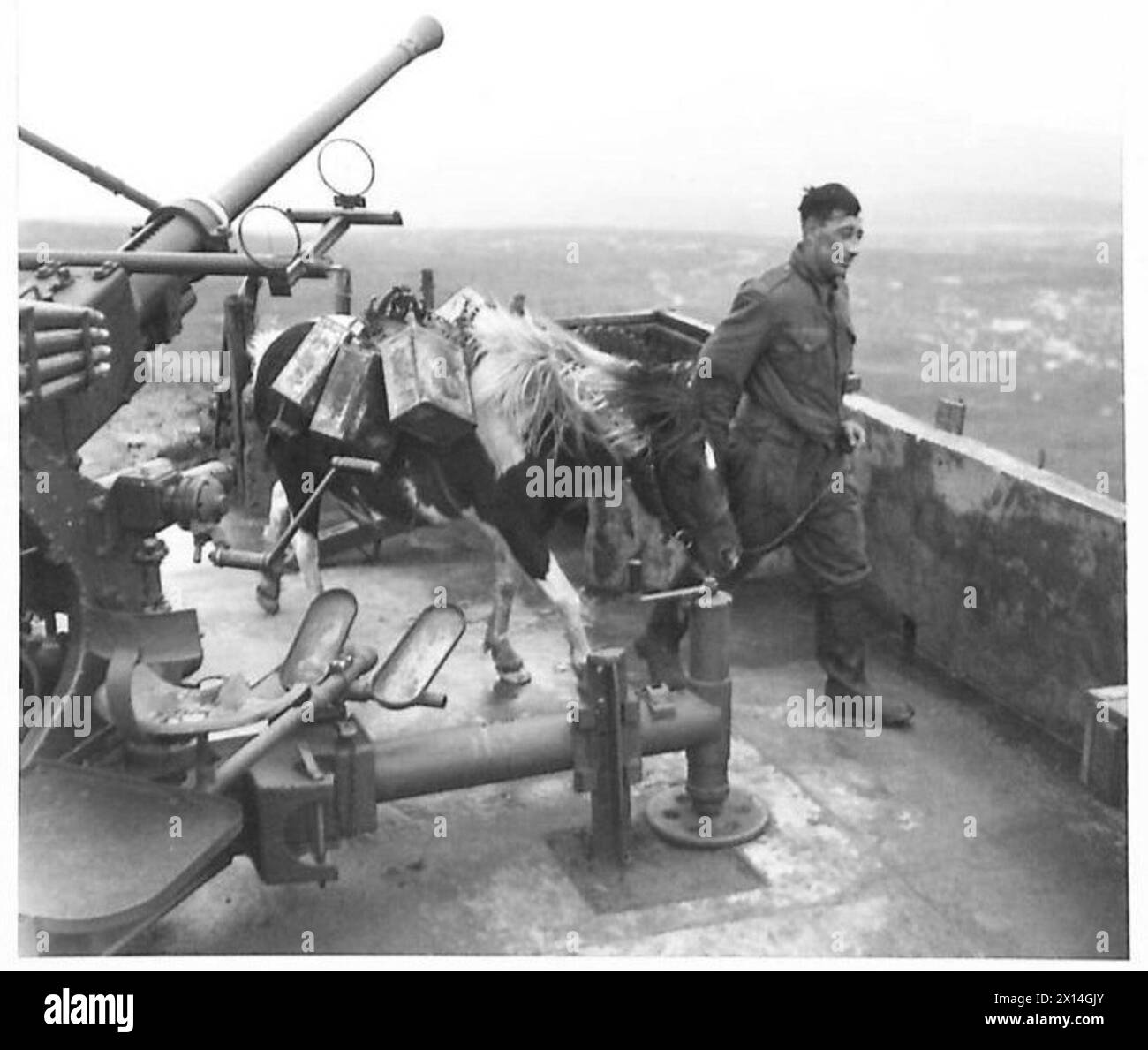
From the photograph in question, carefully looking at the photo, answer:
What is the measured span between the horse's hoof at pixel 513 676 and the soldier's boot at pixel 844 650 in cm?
125

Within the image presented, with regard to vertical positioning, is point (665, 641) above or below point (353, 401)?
below

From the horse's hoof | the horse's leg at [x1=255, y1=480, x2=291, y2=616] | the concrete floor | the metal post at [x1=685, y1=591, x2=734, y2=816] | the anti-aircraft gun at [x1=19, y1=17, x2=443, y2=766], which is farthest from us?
the horse's leg at [x1=255, y1=480, x2=291, y2=616]

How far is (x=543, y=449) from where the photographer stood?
21.6 feet

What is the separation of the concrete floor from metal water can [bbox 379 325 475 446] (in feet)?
3.97

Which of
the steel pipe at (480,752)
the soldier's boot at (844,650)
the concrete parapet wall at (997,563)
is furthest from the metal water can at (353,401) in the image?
the concrete parapet wall at (997,563)

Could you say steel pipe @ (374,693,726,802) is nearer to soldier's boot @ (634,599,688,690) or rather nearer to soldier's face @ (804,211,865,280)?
soldier's boot @ (634,599,688,690)

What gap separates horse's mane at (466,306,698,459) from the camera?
641cm

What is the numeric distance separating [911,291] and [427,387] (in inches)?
120

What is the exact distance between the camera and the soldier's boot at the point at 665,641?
22.9 ft

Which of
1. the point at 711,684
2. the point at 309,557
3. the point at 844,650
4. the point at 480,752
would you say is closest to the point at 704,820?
the point at 711,684

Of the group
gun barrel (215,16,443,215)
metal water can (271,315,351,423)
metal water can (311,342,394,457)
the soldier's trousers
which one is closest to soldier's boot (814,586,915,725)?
the soldier's trousers

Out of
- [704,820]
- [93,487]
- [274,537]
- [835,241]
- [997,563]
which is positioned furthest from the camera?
[274,537]

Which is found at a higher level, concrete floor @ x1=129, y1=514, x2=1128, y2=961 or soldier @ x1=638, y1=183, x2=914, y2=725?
soldier @ x1=638, y1=183, x2=914, y2=725

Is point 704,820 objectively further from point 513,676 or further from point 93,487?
point 93,487
